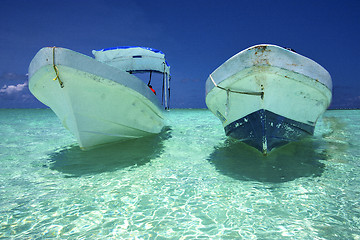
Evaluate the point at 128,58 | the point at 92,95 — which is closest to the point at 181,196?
the point at 92,95

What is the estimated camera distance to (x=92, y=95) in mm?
4879

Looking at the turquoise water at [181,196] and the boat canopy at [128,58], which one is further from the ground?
the boat canopy at [128,58]

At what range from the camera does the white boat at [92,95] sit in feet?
14.4

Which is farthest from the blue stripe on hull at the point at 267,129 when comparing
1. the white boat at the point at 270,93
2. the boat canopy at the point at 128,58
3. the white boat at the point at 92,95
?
the boat canopy at the point at 128,58

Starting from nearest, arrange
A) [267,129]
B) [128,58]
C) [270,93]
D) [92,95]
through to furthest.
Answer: [270,93] < [267,129] < [92,95] < [128,58]

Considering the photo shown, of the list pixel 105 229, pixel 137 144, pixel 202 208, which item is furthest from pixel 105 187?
pixel 137 144

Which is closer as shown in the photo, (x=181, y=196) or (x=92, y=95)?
(x=181, y=196)

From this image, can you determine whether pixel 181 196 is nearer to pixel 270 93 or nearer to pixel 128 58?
pixel 270 93

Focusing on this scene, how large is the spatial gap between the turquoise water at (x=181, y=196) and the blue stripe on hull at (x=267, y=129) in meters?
0.35

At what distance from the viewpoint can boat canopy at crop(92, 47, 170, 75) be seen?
8031 millimetres

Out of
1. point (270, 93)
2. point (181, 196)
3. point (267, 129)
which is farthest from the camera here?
point (267, 129)

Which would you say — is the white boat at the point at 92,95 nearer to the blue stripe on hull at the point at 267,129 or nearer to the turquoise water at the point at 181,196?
the turquoise water at the point at 181,196

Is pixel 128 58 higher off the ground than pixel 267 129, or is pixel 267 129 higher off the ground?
pixel 128 58

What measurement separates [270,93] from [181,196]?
2759mm
